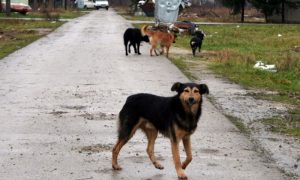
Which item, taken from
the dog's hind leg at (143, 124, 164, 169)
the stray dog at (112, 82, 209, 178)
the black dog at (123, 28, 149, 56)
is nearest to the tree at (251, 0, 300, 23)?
the black dog at (123, 28, 149, 56)

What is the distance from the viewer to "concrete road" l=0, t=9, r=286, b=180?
271 inches

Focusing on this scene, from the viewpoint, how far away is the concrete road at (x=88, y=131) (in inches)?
271

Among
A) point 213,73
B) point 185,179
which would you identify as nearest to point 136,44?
point 213,73

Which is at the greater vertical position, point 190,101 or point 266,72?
point 190,101

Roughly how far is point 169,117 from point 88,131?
109 inches

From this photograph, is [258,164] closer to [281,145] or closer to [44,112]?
[281,145]

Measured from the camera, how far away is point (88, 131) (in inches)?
351

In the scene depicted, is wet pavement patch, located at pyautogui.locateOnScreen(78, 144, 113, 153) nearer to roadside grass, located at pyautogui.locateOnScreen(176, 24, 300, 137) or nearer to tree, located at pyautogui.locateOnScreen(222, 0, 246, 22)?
roadside grass, located at pyautogui.locateOnScreen(176, 24, 300, 137)

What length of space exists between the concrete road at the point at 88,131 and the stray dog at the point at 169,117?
0.33 metres

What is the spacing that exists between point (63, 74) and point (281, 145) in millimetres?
8231

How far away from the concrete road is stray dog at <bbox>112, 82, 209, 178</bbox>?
0.33 meters

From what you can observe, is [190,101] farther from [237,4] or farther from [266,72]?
[237,4]

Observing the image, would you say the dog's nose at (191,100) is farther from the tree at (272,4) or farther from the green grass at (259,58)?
the tree at (272,4)

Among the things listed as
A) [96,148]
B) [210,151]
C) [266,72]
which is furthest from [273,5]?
[96,148]
